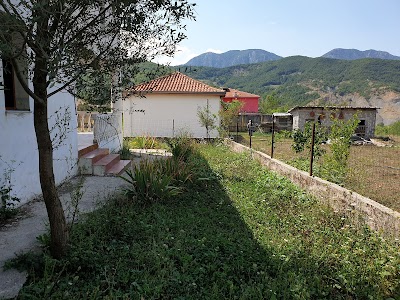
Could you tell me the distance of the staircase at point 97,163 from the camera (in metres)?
7.22

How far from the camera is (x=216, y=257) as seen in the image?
3.47m

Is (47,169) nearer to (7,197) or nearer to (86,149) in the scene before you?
(7,197)

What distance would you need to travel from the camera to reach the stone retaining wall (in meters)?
4.13

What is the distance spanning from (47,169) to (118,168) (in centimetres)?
512

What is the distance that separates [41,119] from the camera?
107 inches

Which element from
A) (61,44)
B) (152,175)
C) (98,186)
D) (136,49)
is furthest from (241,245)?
(98,186)

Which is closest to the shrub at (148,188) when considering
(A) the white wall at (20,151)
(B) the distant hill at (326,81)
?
(A) the white wall at (20,151)

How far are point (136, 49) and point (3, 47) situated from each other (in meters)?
1.38

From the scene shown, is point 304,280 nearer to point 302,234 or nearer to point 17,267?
point 302,234

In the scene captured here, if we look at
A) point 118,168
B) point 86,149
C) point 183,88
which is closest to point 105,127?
point 86,149

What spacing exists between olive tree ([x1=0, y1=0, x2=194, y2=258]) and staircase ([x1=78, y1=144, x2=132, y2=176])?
4.33 metres

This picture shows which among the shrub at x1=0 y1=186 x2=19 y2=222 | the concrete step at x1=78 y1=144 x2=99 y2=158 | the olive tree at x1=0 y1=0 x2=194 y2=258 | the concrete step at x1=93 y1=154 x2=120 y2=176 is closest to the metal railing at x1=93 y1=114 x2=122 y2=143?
the concrete step at x1=78 y1=144 x2=99 y2=158

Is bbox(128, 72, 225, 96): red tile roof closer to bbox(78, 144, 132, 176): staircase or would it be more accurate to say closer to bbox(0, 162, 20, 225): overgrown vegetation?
bbox(78, 144, 132, 176): staircase

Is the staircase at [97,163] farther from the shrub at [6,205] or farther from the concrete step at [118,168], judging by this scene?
the shrub at [6,205]
